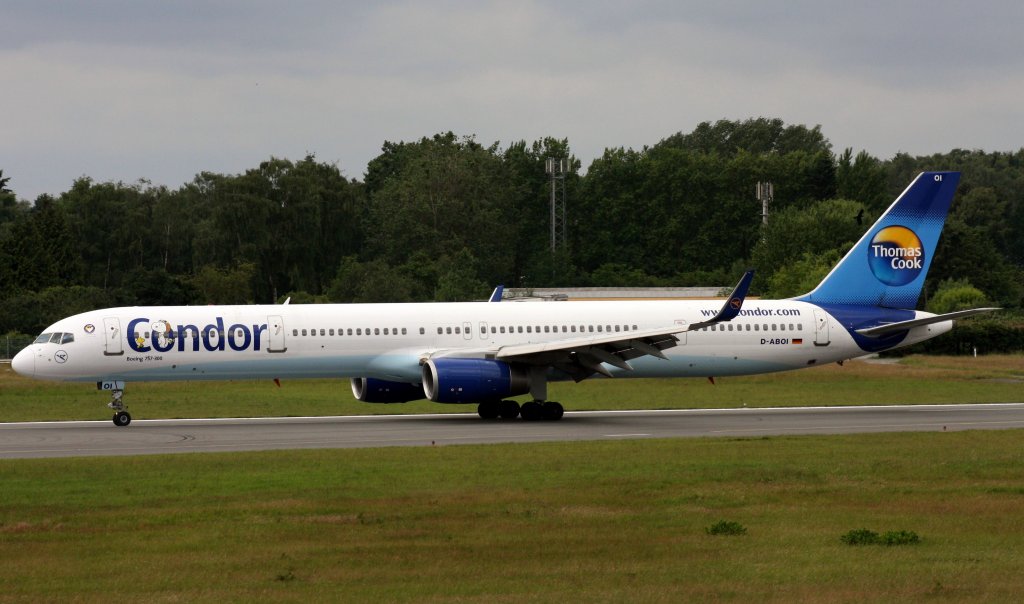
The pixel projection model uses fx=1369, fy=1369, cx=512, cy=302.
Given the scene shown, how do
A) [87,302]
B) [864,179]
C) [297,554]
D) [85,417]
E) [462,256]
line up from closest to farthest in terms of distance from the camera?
1. [297,554]
2. [85,417]
3. [87,302]
4. [462,256]
5. [864,179]

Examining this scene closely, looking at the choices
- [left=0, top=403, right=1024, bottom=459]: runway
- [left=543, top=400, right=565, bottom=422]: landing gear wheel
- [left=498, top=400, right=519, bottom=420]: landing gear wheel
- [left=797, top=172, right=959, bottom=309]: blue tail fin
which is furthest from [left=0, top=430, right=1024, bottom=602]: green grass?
[left=797, top=172, right=959, bottom=309]: blue tail fin

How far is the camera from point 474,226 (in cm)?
11481

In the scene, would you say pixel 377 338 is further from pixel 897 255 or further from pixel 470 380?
pixel 897 255

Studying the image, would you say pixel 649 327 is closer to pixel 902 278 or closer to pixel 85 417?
pixel 902 278

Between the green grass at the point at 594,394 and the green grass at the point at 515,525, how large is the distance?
48.2ft

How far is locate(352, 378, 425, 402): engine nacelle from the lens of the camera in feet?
121

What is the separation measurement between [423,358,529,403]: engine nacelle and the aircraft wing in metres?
0.46

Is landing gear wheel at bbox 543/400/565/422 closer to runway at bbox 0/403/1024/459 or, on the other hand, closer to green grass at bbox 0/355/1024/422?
runway at bbox 0/403/1024/459

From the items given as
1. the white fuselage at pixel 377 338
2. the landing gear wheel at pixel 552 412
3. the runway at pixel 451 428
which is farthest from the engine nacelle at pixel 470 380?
the white fuselage at pixel 377 338

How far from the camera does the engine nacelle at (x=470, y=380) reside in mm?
33625

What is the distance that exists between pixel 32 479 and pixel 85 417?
16151mm

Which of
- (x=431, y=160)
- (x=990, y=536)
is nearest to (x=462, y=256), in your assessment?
(x=431, y=160)

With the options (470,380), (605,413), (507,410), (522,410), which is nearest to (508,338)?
(507,410)

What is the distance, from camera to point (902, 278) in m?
40.4
